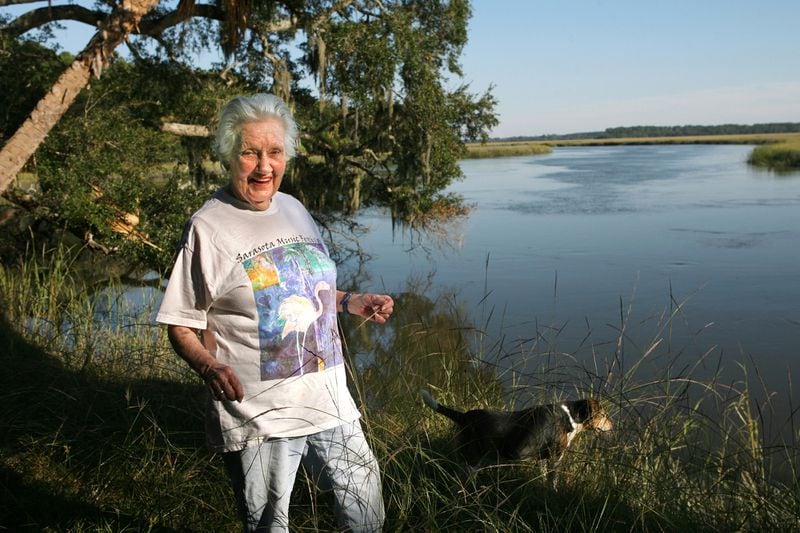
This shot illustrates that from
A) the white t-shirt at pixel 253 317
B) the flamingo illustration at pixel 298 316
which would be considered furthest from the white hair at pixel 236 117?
the flamingo illustration at pixel 298 316

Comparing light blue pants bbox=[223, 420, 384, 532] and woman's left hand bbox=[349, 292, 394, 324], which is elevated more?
woman's left hand bbox=[349, 292, 394, 324]

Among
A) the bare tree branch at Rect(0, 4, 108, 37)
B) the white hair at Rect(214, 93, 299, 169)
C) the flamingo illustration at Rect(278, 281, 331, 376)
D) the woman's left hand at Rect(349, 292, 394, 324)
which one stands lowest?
the woman's left hand at Rect(349, 292, 394, 324)

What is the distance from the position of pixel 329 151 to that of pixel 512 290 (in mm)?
3882

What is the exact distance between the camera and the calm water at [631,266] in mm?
8500

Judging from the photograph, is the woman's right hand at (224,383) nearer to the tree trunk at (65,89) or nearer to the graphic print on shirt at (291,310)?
the graphic print on shirt at (291,310)

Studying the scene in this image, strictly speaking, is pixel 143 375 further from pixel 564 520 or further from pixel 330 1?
pixel 330 1

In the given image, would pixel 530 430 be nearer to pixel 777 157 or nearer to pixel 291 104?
pixel 291 104

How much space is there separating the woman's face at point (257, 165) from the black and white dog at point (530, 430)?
137 cm

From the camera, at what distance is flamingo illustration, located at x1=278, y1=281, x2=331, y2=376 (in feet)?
6.63

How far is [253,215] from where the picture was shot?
209 centimetres

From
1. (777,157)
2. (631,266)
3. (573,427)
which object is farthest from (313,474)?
Result: (777,157)

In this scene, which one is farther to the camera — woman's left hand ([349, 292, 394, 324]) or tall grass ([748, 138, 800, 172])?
tall grass ([748, 138, 800, 172])

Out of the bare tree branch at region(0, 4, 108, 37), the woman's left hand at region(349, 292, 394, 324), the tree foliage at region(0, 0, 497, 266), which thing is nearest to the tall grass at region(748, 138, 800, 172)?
the tree foliage at region(0, 0, 497, 266)

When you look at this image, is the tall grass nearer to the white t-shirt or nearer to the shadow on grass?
the shadow on grass
